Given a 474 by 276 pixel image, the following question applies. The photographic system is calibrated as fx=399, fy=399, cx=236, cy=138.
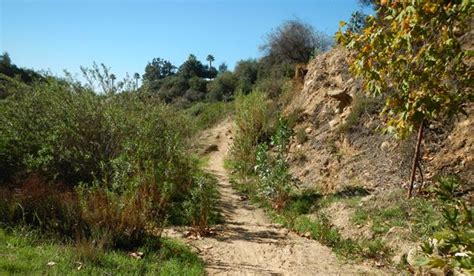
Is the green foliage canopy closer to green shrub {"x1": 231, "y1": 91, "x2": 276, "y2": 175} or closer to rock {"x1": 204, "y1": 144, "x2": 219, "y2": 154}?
green shrub {"x1": 231, "y1": 91, "x2": 276, "y2": 175}

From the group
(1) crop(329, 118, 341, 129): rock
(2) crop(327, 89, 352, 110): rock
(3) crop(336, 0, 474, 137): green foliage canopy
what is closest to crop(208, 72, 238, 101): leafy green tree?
(2) crop(327, 89, 352, 110): rock

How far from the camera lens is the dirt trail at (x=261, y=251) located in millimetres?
5410

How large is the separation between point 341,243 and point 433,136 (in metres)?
3.48

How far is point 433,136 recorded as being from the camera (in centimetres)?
814

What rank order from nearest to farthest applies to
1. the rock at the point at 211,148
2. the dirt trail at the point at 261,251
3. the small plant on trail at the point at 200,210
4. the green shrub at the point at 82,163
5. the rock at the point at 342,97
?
the dirt trail at the point at 261,251 < the green shrub at the point at 82,163 < the small plant on trail at the point at 200,210 < the rock at the point at 342,97 < the rock at the point at 211,148

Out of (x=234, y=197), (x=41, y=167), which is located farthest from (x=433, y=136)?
(x=41, y=167)

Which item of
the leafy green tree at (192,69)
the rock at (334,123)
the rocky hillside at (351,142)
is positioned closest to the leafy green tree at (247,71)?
the leafy green tree at (192,69)

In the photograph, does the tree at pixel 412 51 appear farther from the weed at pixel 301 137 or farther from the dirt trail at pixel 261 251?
the weed at pixel 301 137

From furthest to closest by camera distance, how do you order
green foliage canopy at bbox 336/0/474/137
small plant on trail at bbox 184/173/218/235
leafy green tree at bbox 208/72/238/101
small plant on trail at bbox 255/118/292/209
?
leafy green tree at bbox 208/72/238/101
small plant on trail at bbox 255/118/292/209
small plant on trail at bbox 184/173/218/235
green foliage canopy at bbox 336/0/474/137

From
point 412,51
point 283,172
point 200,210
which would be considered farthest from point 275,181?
point 412,51

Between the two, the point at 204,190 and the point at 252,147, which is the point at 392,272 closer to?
the point at 204,190

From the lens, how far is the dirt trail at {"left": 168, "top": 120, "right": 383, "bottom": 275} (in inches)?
213

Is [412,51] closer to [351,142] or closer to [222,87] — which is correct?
[351,142]

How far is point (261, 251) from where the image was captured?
6.13 metres
